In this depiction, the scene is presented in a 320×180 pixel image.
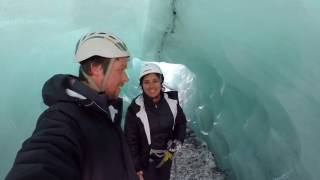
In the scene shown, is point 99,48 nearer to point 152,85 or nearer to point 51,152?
point 51,152

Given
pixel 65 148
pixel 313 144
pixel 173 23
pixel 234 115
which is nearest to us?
pixel 65 148

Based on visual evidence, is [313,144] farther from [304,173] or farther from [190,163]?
[190,163]

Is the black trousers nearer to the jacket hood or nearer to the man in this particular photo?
the man

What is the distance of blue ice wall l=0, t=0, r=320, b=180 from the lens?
9.53 ft

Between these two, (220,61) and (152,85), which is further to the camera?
(220,61)

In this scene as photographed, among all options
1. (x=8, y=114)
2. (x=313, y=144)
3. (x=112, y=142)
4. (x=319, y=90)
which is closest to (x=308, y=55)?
(x=319, y=90)

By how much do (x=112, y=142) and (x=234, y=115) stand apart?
326 cm

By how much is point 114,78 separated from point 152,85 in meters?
1.67

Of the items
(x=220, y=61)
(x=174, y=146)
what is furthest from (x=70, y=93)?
(x=220, y=61)

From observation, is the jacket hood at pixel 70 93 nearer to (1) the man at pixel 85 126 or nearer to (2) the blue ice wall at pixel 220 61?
(1) the man at pixel 85 126

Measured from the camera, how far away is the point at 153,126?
9.59 ft

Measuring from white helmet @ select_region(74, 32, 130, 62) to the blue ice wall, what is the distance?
1776 mm

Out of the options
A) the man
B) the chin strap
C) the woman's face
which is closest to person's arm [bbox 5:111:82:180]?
the man

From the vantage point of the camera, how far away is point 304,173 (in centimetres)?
282
